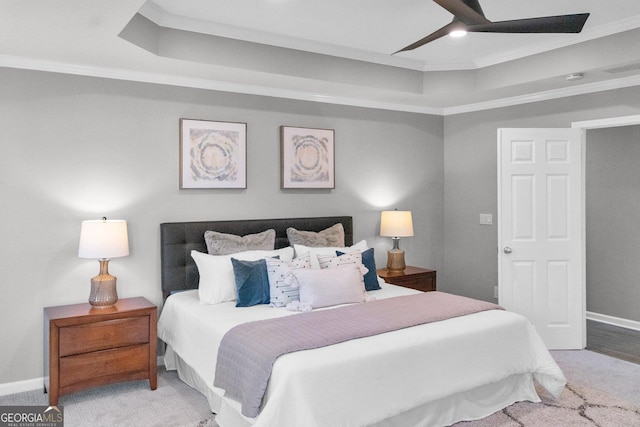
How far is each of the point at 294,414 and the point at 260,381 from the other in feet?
0.79

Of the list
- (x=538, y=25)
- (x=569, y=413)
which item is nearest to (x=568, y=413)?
(x=569, y=413)

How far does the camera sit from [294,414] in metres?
2.40

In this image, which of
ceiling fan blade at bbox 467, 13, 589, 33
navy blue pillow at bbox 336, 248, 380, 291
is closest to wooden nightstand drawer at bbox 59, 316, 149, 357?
navy blue pillow at bbox 336, 248, 380, 291

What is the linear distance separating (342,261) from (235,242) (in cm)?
90

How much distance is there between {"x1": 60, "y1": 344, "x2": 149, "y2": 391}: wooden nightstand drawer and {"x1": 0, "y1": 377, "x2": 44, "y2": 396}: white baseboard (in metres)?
0.53

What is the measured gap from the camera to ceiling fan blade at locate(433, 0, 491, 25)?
8.42ft

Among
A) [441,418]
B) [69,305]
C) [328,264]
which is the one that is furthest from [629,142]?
[69,305]

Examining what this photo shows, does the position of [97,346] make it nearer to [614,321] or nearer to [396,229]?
[396,229]

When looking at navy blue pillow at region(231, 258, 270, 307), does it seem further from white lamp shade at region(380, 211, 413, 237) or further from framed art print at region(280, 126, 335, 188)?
white lamp shade at region(380, 211, 413, 237)

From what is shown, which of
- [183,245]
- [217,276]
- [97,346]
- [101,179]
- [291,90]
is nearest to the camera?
[97,346]

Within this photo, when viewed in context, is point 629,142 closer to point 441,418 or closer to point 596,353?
point 596,353

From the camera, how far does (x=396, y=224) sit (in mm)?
5082

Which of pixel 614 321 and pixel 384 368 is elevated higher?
pixel 384 368

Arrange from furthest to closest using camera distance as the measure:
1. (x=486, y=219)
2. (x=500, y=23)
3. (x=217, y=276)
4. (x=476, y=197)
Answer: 1. (x=476, y=197)
2. (x=486, y=219)
3. (x=217, y=276)
4. (x=500, y=23)
